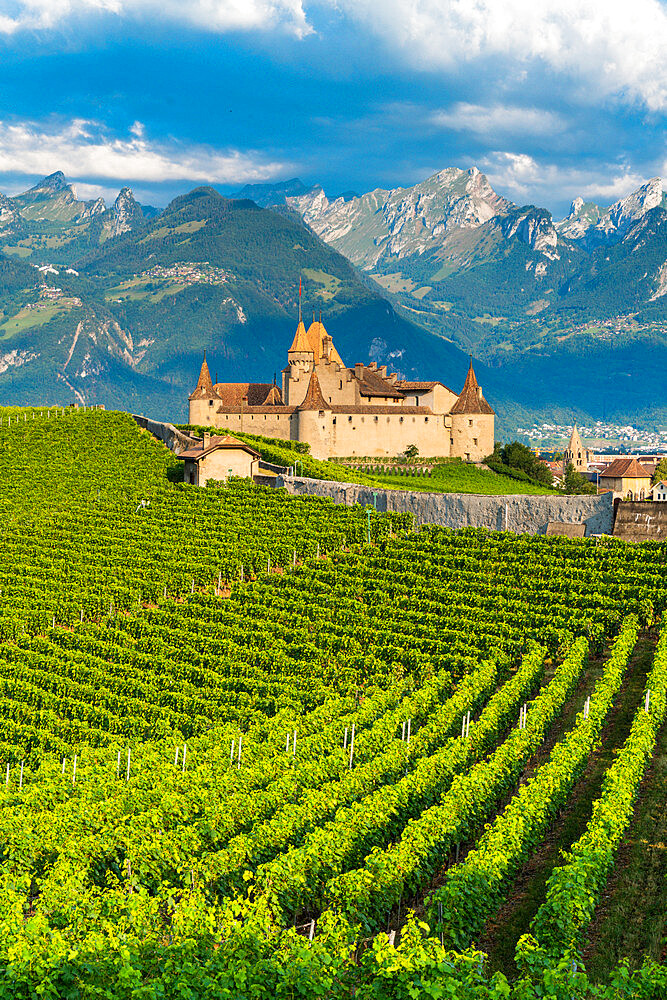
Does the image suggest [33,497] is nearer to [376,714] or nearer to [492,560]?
[492,560]

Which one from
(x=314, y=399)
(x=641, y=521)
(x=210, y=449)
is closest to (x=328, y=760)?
(x=641, y=521)

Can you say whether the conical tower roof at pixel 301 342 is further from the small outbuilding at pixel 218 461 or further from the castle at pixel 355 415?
the small outbuilding at pixel 218 461

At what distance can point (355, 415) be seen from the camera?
93.7m

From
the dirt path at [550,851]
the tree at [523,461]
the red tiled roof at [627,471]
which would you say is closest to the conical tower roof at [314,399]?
the tree at [523,461]

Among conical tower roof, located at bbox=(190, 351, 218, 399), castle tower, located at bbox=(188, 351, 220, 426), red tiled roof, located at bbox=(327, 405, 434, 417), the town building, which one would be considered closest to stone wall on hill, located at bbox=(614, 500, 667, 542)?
red tiled roof, located at bbox=(327, 405, 434, 417)

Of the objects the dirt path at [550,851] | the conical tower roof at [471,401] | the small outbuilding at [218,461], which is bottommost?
the dirt path at [550,851]

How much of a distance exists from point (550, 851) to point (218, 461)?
4073 centimetres

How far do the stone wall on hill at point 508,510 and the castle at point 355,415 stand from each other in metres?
42.2

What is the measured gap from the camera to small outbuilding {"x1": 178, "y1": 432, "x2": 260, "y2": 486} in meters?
57.9

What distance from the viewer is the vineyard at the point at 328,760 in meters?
14.9

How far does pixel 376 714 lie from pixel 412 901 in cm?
948

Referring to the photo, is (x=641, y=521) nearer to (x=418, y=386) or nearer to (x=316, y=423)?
(x=316, y=423)

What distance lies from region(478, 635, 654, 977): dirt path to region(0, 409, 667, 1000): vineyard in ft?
0.21

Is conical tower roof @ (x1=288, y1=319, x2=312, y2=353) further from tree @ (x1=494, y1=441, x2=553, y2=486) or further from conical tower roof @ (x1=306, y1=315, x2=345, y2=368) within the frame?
tree @ (x1=494, y1=441, x2=553, y2=486)
